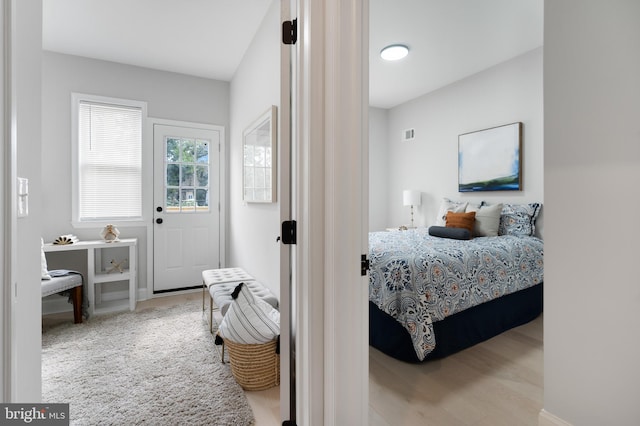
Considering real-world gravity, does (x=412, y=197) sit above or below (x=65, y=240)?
above

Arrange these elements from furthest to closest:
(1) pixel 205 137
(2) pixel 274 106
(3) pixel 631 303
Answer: (1) pixel 205 137, (2) pixel 274 106, (3) pixel 631 303

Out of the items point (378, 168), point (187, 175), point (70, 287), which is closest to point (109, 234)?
point (70, 287)

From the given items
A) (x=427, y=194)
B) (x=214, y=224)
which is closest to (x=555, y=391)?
(x=427, y=194)

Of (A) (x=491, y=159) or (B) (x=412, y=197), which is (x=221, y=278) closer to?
(B) (x=412, y=197)

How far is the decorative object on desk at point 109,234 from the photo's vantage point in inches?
136

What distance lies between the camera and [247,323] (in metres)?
1.95

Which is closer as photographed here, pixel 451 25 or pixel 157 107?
pixel 451 25

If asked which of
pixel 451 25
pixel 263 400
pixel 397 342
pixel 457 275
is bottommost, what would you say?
pixel 263 400

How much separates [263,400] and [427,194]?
3.76 meters

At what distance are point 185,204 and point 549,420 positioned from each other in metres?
4.04

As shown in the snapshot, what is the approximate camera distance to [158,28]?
3.02 metres

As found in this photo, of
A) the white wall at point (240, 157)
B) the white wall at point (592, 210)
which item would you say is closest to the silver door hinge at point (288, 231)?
the white wall at point (240, 157)

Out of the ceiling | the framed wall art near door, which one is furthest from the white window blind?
the framed wall art near door

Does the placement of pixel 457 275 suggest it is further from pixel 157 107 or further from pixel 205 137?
pixel 157 107
